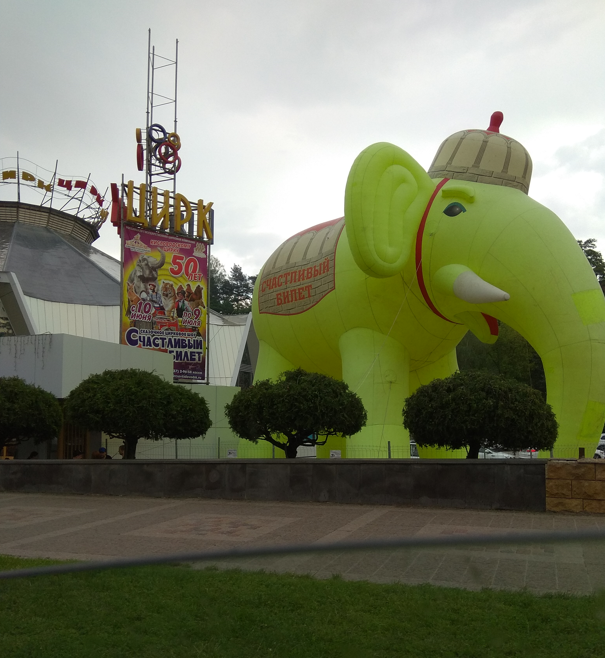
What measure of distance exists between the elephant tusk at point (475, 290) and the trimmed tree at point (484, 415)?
4.33ft

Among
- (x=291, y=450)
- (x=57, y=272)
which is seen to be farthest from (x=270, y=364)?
(x=57, y=272)

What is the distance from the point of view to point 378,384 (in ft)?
46.6

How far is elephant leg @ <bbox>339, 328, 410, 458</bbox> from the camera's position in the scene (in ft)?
45.9

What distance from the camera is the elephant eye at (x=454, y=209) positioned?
13.0 metres

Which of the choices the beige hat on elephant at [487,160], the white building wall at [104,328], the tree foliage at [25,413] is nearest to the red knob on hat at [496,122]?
the beige hat on elephant at [487,160]

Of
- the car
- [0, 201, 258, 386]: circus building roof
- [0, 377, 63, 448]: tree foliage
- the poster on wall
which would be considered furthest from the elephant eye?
[0, 201, 258, 386]: circus building roof

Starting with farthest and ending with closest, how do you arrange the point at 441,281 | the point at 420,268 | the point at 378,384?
the point at 378,384 < the point at 420,268 < the point at 441,281

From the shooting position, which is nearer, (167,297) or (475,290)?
(475,290)

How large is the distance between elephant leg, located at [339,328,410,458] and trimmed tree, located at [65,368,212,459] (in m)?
3.81

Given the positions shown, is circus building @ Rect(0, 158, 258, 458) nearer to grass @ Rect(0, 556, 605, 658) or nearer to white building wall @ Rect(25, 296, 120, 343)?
white building wall @ Rect(25, 296, 120, 343)

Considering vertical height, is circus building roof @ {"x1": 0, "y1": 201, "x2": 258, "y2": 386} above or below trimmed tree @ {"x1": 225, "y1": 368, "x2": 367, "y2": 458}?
above

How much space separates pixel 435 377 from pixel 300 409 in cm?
410

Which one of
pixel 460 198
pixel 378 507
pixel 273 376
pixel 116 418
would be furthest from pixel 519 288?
pixel 116 418

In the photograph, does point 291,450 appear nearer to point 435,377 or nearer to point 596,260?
point 435,377
